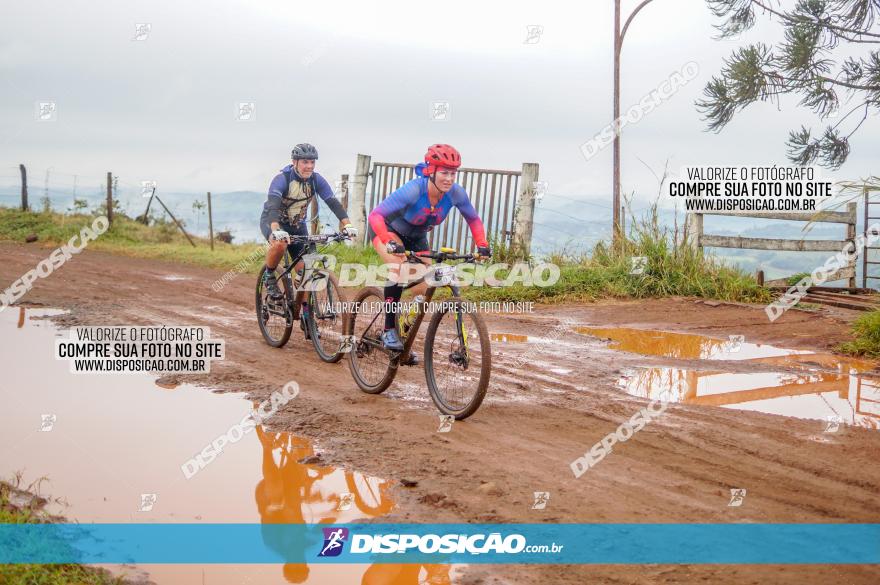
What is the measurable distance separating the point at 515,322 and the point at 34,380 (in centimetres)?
641

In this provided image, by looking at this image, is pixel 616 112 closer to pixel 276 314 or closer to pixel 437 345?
pixel 276 314

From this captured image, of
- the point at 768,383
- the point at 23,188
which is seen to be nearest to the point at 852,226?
the point at 768,383

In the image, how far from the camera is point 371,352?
7.25m

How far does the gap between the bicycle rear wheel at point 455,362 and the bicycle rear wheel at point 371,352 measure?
47 cm

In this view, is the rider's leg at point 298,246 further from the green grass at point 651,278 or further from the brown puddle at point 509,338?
the green grass at point 651,278

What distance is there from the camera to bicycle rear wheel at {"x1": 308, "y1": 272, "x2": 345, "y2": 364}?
8.35 metres

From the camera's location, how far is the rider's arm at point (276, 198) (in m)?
8.67

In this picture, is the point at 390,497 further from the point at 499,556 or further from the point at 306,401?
the point at 306,401

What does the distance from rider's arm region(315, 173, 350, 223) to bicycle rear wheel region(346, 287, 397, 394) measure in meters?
1.64

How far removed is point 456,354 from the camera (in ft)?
20.6

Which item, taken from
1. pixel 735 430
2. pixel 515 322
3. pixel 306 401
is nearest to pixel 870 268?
pixel 515 322

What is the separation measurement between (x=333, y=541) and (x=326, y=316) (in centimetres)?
447

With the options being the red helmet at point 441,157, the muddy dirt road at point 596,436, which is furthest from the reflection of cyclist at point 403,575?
the red helmet at point 441,157

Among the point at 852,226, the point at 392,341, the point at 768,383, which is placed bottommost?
the point at 768,383
